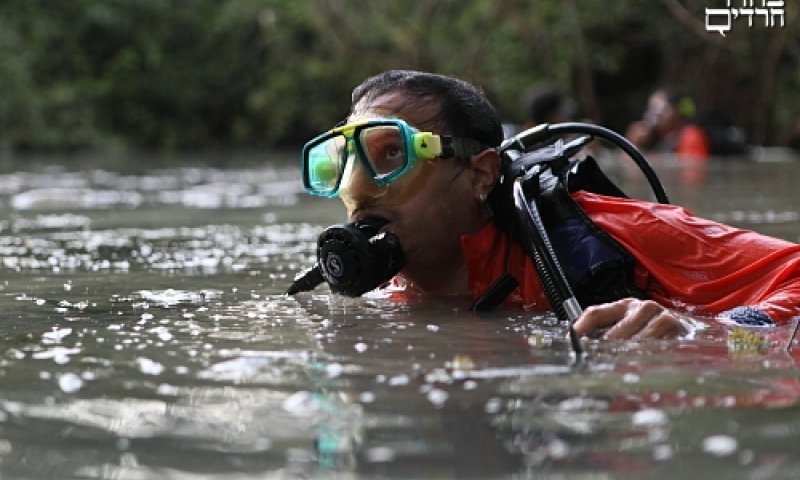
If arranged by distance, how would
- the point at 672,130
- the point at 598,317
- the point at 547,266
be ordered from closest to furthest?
the point at 598,317 < the point at 547,266 < the point at 672,130

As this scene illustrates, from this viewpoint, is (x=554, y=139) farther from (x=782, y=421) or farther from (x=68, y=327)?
(x=782, y=421)

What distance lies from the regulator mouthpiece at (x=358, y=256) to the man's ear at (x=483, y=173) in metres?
0.32

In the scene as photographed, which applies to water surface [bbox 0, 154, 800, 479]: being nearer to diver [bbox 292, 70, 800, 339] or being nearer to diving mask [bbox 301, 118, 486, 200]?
diver [bbox 292, 70, 800, 339]

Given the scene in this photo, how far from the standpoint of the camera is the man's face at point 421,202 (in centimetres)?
347

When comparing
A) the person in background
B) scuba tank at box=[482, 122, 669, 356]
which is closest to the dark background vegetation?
the person in background

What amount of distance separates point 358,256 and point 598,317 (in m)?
0.74

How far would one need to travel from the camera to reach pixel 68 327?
325cm

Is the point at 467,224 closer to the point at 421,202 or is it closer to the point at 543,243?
the point at 421,202

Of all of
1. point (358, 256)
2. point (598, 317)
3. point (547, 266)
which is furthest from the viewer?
point (358, 256)

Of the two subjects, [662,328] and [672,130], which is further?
[672,130]

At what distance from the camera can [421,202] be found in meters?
3.50

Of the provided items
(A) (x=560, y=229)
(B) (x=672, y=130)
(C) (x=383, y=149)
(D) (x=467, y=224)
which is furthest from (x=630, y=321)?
(B) (x=672, y=130)

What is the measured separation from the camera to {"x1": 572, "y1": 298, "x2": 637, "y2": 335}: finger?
9.50 ft

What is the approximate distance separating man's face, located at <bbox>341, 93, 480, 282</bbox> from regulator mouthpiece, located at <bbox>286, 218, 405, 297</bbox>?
0.18ft
